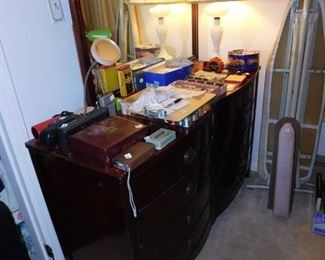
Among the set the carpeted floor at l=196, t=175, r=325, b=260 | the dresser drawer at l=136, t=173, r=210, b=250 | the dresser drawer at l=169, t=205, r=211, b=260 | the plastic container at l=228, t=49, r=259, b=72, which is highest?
the plastic container at l=228, t=49, r=259, b=72

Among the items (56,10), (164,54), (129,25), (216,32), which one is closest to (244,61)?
(216,32)

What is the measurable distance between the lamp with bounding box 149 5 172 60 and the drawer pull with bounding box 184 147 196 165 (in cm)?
81

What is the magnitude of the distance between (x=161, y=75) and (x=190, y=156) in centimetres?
46

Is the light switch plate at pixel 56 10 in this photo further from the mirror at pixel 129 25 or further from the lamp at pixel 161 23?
the lamp at pixel 161 23

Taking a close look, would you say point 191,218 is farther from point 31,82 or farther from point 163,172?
point 31,82

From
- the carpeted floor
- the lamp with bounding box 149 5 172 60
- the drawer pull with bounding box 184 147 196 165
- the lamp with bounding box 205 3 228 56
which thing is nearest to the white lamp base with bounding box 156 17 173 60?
the lamp with bounding box 149 5 172 60

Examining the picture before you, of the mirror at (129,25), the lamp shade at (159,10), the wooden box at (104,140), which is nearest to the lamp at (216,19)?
the mirror at (129,25)

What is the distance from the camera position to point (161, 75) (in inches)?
56.8

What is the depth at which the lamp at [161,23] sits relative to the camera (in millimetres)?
1774

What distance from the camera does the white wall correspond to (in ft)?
3.53

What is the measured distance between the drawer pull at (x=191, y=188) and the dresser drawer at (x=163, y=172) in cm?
4

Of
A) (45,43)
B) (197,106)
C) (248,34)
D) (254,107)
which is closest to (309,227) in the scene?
(254,107)

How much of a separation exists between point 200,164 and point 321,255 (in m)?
0.85

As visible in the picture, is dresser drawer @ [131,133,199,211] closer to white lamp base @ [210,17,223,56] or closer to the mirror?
the mirror
